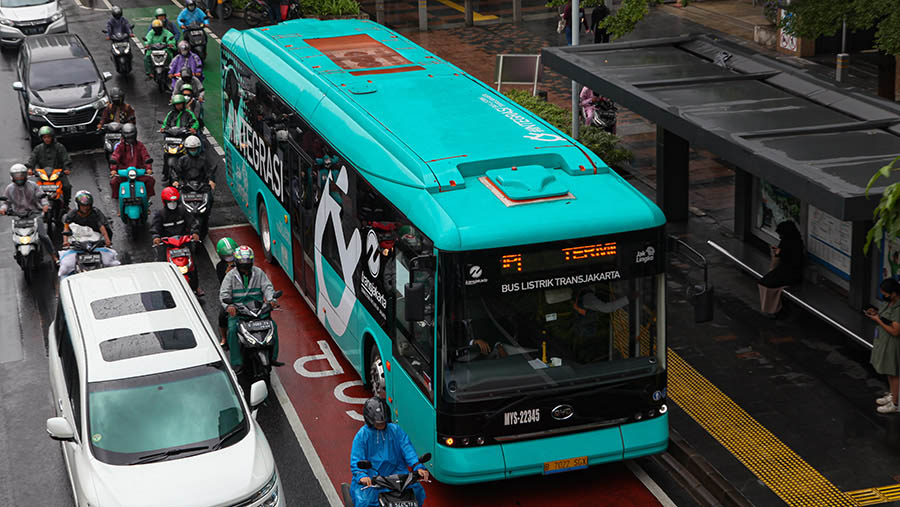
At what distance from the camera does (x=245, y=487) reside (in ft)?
33.2

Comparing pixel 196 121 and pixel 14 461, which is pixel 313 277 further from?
pixel 196 121

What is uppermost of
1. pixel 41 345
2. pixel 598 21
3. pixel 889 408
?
pixel 598 21

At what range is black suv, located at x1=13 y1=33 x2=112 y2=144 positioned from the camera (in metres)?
24.5

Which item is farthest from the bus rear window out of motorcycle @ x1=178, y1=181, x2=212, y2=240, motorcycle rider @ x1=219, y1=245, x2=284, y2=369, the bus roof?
motorcycle @ x1=178, y1=181, x2=212, y2=240

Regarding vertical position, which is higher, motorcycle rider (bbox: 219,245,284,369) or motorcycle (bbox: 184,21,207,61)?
motorcycle (bbox: 184,21,207,61)

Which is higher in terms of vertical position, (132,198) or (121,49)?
(121,49)

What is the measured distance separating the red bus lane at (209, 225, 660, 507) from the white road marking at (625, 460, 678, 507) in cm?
6

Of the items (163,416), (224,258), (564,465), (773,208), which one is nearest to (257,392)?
(163,416)

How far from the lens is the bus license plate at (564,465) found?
36.8 ft

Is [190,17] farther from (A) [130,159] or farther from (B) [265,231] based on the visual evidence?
(B) [265,231]

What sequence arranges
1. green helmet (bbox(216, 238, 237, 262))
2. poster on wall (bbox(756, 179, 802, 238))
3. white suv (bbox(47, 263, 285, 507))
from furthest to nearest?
poster on wall (bbox(756, 179, 802, 238)) → green helmet (bbox(216, 238, 237, 262)) → white suv (bbox(47, 263, 285, 507))

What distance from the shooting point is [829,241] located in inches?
617

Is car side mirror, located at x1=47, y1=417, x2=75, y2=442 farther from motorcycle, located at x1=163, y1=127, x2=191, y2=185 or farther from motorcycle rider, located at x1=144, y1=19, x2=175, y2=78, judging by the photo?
motorcycle rider, located at x1=144, y1=19, x2=175, y2=78

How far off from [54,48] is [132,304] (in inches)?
637
